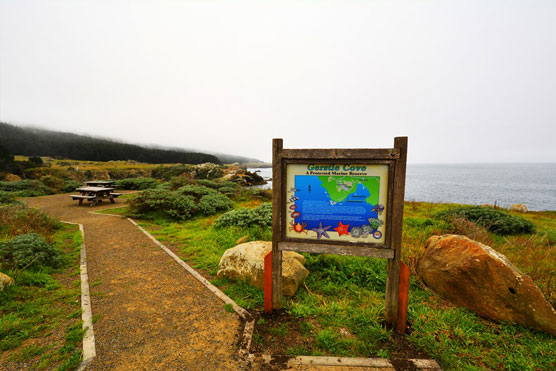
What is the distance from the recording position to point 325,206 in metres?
3.27

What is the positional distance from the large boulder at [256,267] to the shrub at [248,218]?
2572 millimetres

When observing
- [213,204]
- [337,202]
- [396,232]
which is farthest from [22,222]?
[396,232]

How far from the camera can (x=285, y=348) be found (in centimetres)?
290

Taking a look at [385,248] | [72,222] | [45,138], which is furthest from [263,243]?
[45,138]

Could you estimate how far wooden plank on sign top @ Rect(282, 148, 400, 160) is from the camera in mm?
3023

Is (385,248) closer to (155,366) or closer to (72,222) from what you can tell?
(155,366)

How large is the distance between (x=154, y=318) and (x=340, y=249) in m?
2.98

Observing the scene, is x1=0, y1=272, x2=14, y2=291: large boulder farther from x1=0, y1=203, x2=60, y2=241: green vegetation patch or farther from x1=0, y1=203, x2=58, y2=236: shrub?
x1=0, y1=203, x2=58, y2=236: shrub

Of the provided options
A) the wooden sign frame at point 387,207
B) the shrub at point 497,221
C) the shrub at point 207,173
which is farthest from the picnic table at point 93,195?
the shrub at point 497,221

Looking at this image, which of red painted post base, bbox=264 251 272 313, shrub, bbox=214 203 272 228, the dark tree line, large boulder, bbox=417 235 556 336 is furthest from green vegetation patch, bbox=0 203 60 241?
the dark tree line

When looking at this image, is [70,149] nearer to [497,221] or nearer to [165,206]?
[165,206]

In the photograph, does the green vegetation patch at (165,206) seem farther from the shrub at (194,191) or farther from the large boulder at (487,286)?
the large boulder at (487,286)

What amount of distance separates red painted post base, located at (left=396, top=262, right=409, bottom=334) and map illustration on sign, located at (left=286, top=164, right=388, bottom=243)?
22.1 inches

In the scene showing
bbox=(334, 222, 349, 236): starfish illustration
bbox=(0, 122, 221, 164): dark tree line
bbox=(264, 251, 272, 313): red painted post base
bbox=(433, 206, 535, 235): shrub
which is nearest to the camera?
bbox=(334, 222, 349, 236): starfish illustration
